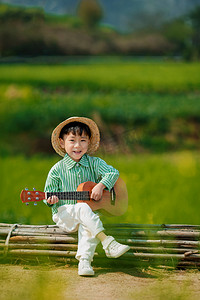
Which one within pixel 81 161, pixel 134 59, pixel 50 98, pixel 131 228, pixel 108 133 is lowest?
pixel 131 228

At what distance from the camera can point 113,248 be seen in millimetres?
3109

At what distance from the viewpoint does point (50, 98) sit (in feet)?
53.4

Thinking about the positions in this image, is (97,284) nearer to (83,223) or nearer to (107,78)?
(83,223)

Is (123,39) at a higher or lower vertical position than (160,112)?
higher

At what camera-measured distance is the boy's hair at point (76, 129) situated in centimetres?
323

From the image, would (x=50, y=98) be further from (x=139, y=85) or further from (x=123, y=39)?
(x=123, y=39)

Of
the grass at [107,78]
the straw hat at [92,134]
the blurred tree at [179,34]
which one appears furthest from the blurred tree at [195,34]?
the straw hat at [92,134]

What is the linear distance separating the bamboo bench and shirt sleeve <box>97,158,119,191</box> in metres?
0.36

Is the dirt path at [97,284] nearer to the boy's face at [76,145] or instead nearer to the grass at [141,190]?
the boy's face at [76,145]

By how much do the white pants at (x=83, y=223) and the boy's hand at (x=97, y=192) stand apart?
7cm

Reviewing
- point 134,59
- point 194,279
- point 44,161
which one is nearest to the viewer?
point 194,279

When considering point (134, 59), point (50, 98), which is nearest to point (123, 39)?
point (134, 59)

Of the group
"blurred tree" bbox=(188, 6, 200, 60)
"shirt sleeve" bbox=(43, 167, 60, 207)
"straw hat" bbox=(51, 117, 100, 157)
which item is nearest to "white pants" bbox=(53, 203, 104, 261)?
"shirt sleeve" bbox=(43, 167, 60, 207)

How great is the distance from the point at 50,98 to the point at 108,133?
3581 mm
